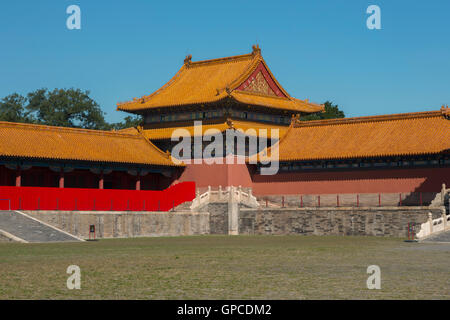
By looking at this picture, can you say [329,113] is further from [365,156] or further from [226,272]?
[226,272]

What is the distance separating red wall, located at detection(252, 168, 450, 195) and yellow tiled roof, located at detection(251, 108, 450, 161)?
1404mm

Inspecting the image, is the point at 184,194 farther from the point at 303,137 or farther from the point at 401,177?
the point at 401,177

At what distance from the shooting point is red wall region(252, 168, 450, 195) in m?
51.8

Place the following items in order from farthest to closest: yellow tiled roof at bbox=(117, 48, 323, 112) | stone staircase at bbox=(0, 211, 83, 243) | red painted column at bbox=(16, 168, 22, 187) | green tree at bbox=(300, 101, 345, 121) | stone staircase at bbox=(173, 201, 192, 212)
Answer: green tree at bbox=(300, 101, 345, 121)
yellow tiled roof at bbox=(117, 48, 323, 112)
stone staircase at bbox=(173, 201, 192, 212)
red painted column at bbox=(16, 168, 22, 187)
stone staircase at bbox=(0, 211, 83, 243)

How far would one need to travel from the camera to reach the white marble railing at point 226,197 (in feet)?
180

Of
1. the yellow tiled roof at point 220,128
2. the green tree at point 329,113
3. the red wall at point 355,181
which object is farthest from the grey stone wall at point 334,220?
the green tree at point 329,113

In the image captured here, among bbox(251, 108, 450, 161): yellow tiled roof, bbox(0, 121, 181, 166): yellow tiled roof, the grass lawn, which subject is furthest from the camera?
bbox(251, 108, 450, 161): yellow tiled roof

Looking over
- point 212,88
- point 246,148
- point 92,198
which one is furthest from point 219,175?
point 92,198

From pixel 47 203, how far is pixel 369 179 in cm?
2072

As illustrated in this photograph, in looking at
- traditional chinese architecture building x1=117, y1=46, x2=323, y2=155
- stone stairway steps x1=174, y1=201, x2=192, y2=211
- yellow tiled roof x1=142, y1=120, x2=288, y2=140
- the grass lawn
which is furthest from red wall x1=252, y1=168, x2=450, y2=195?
the grass lawn

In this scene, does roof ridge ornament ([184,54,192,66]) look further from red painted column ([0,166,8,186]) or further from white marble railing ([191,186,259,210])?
red painted column ([0,166,8,186])

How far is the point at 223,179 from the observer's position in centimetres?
5903

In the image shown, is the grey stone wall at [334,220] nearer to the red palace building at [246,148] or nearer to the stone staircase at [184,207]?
the stone staircase at [184,207]
